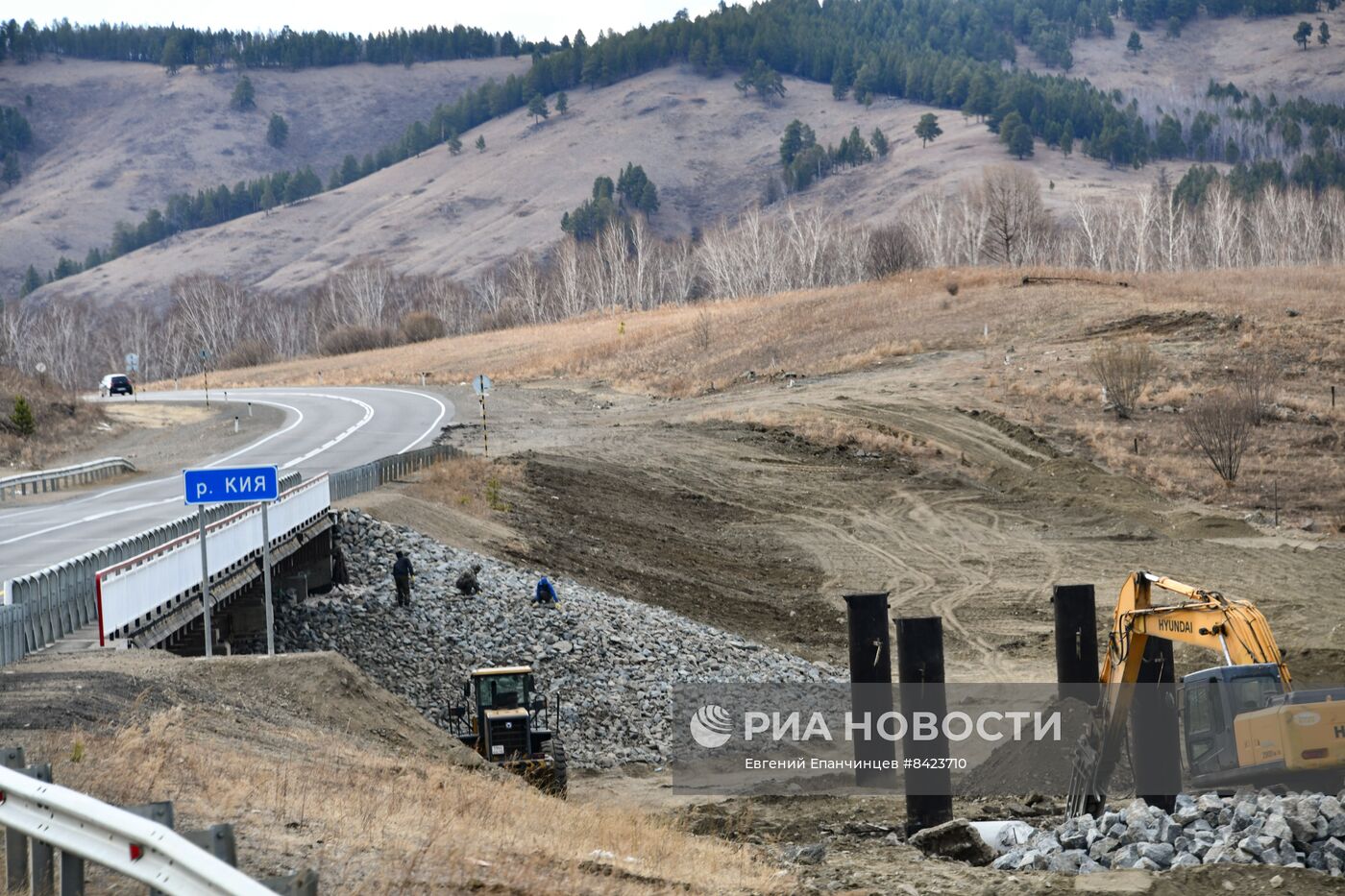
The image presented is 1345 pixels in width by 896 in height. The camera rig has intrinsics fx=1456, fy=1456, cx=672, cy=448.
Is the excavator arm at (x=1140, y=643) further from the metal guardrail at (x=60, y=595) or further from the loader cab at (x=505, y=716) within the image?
the metal guardrail at (x=60, y=595)

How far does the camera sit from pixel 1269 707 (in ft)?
47.8

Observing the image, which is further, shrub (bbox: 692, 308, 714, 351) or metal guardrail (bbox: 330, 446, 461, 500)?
shrub (bbox: 692, 308, 714, 351)

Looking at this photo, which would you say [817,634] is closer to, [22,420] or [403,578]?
[403,578]

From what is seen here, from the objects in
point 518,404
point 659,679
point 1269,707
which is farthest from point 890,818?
point 518,404

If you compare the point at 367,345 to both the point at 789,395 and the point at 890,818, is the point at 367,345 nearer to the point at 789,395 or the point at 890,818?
the point at 789,395

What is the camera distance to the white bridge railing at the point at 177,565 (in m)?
17.8

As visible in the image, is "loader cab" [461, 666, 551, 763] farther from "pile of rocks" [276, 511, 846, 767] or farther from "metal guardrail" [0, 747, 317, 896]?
"metal guardrail" [0, 747, 317, 896]

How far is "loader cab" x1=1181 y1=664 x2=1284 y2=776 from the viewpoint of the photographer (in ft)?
49.8

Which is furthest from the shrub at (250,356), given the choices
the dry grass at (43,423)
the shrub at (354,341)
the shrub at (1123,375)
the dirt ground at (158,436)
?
the shrub at (1123,375)

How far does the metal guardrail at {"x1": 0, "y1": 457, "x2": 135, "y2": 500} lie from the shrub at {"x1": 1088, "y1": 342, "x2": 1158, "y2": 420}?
3300cm

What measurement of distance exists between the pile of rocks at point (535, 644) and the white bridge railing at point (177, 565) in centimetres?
212

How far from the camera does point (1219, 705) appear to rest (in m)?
15.4

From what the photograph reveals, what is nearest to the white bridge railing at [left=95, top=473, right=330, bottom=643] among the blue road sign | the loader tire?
the blue road sign

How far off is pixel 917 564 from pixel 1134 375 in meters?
19.6
